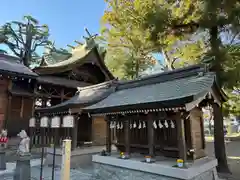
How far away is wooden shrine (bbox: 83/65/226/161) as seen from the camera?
5.00 m

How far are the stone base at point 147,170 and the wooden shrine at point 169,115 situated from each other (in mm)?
419

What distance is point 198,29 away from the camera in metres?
8.09

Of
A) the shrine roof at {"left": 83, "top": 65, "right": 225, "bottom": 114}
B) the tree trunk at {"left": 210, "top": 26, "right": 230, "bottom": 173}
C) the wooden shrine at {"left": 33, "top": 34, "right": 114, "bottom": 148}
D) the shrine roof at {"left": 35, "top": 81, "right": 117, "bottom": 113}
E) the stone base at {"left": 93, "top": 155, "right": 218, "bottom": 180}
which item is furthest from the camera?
the wooden shrine at {"left": 33, "top": 34, "right": 114, "bottom": 148}

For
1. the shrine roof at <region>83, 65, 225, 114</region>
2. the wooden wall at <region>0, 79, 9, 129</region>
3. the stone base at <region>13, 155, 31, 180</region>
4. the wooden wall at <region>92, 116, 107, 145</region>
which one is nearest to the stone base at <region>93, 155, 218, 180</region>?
the shrine roof at <region>83, 65, 225, 114</region>

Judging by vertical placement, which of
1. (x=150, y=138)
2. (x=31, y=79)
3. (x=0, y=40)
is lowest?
(x=150, y=138)

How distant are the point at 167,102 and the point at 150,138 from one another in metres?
1.56

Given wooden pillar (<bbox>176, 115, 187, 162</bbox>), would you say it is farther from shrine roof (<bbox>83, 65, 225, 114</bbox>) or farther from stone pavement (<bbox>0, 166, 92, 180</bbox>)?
stone pavement (<bbox>0, 166, 92, 180</bbox>)

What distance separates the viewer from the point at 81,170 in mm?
7578

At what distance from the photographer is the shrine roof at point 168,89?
4793 mm

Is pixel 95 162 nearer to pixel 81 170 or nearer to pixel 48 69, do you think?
pixel 81 170

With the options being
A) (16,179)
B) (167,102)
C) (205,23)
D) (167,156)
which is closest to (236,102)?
(205,23)

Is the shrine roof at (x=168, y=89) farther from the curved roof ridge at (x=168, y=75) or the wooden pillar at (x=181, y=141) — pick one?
the wooden pillar at (x=181, y=141)

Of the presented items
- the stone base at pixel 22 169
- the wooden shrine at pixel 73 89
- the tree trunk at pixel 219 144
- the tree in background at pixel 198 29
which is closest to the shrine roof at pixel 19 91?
the wooden shrine at pixel 73 89

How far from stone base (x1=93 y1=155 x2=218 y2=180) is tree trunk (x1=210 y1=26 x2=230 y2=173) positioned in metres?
1.86
